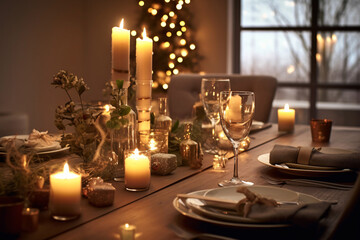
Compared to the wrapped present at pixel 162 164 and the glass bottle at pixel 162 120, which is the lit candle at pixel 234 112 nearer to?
the wrapped present at pixel 162 164

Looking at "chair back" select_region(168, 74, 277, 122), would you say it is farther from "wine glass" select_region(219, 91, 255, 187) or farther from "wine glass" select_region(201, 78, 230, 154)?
"wine glass" select_region(219, 91, 255, 187)

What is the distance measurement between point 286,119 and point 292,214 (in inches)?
51.8

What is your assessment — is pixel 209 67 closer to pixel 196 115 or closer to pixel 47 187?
pixel 196 115

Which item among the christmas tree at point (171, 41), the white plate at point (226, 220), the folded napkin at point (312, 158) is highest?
the christmas tree at point (171, 41)

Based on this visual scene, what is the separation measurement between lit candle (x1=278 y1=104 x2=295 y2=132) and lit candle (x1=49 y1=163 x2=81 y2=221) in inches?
52.8

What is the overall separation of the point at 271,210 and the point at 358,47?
4171mm

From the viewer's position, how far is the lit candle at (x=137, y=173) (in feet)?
3.63

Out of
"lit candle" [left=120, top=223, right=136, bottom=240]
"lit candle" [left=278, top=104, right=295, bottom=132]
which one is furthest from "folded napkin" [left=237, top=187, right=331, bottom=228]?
"lit candle" [left=278, top=104, right=295, bottom=132]

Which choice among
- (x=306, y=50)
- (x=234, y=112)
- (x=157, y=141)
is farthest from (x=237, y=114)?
(x=306, y=50)

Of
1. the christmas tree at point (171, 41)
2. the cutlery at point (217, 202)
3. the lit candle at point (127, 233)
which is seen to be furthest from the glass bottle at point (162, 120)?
the christmas tree at point (171, 41)

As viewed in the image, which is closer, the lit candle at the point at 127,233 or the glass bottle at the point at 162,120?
the lit candle at the point at 127,233

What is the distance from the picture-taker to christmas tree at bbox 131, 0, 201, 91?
5.05m

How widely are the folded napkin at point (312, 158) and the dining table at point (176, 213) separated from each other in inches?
1.0

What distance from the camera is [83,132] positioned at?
46.4 inches
